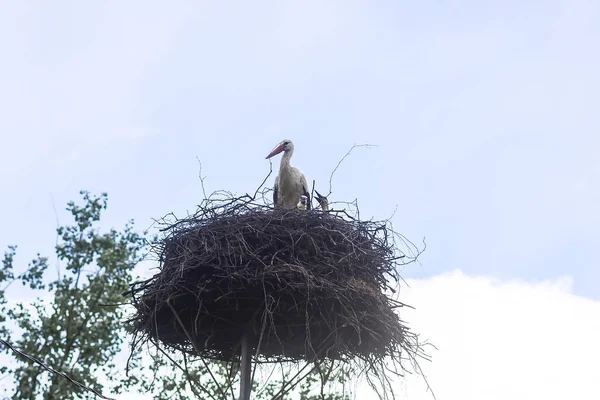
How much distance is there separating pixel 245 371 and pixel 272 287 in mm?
647

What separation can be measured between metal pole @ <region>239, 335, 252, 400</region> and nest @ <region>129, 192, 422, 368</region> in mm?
89

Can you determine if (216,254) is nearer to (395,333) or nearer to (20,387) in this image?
(395,333)

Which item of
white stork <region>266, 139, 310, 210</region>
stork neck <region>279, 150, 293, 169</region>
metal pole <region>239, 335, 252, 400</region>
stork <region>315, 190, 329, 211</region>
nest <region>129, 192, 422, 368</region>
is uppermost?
stork neck <region>279, 150, 293, 169</region>

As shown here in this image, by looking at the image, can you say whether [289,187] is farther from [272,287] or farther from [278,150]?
[272,287]

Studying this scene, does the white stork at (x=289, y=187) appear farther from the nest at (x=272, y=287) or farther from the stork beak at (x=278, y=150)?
the nest at (x=272, y=287)

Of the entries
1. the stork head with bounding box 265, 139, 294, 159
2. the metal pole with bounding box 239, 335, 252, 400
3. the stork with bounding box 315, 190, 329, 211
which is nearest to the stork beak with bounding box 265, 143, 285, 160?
the stork head with bounding box 265, 139, 294, 159

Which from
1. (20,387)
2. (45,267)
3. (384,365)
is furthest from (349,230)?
(45,267)

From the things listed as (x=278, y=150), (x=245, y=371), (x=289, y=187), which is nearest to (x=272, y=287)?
(x=245, y=371)

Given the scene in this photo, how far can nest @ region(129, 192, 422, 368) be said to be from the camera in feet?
19.3

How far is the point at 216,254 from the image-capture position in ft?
19.7

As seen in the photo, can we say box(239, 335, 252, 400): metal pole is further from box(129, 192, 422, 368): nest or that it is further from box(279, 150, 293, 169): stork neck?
box(279, 150, 293, 169): stork neck

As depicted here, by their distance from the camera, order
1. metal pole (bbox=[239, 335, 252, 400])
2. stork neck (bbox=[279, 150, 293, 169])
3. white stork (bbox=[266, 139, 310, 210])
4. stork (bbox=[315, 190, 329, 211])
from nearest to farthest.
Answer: metal pole (bbox=[239, 335, 252, 400]) < stork (bbox=[315, 190, 329, 211]) < white stork (bbox=[266, 139, 310, 210]) < stork neck (bbox=[279, 150, 293, 169])

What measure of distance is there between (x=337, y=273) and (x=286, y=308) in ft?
1.44

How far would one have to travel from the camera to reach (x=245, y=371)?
6.00 metres
